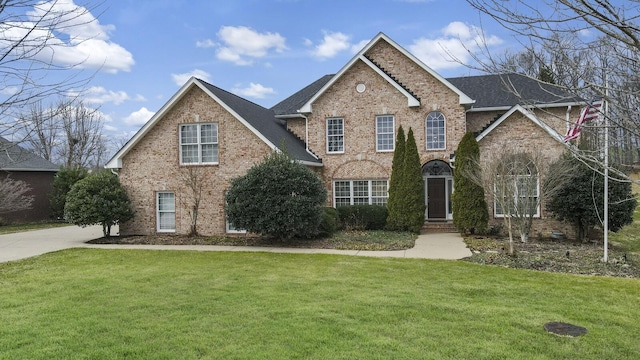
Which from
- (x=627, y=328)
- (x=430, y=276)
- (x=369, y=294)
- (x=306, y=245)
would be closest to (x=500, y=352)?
(x=627, y=328)

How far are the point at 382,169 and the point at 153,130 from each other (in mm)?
10104

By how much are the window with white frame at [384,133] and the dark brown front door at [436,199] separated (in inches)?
109

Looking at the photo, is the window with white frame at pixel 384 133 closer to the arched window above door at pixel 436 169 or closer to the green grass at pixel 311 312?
the arched window above door at pixel 436 169

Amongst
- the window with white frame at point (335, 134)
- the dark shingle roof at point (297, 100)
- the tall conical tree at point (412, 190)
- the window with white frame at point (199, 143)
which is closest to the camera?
the tall conical tree at point (412, 190)

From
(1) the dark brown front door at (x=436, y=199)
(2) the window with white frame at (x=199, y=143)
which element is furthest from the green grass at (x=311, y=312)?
(1) the dark brown front door at (x=436, y=199)

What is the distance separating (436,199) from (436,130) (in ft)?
11.2

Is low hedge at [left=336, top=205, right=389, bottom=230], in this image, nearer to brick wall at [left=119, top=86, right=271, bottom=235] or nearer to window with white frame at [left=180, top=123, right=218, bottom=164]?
brick wall at [left=119, top=86, right=271, bottom=235]

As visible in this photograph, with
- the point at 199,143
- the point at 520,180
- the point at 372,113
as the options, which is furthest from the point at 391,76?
the point at 199,143

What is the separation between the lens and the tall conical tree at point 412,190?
57.4 feet

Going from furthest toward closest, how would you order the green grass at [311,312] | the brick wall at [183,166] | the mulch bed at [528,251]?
the brick wall at [183,166], the mulch bed at [528,251], the green grass at [311,312]

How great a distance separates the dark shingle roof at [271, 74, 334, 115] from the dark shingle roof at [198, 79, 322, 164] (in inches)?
31.9

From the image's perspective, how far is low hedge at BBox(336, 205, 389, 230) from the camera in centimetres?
1808

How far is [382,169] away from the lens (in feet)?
64.2

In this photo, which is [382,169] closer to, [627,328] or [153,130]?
[153,130]
